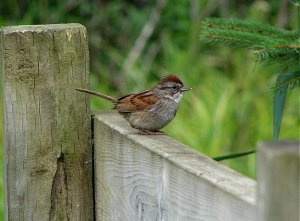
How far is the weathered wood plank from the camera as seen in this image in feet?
5.15

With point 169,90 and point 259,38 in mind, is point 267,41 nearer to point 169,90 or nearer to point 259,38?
point 259,38

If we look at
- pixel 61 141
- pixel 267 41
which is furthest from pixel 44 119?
pixel 267 41

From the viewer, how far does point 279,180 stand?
1183mm

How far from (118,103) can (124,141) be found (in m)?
0.77

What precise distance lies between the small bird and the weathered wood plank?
11.1 inches

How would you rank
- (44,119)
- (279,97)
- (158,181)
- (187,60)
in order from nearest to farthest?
(158,181)
(44,119)
(279,97)
(187,60)

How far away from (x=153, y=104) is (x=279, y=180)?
190 cm

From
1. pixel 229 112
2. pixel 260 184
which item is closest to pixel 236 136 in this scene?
pixel 229 112

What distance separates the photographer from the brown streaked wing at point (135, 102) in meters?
2.93

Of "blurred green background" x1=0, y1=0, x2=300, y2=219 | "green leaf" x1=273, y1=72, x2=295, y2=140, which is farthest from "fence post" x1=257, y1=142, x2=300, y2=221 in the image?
"blurred green background" x1=0, y1=0, x2=300, y2=219

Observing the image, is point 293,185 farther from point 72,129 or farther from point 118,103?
point 118,103

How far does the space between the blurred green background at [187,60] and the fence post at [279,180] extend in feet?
11.7

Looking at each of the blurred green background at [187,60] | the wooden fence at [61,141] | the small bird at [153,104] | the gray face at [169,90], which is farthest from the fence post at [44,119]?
the blurred green background at [187,60]

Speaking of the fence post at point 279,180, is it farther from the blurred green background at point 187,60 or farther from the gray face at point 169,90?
the blurred green background at point 187,60
